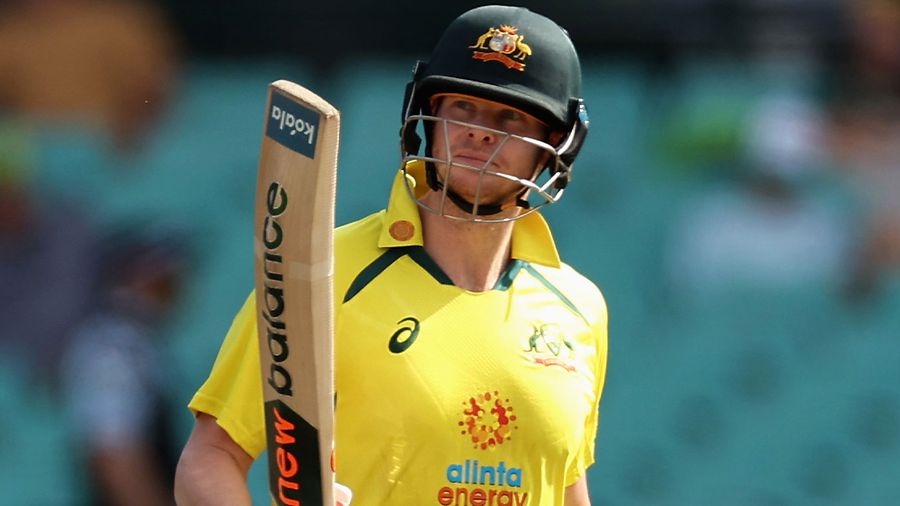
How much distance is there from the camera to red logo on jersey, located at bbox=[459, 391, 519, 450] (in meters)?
2.95

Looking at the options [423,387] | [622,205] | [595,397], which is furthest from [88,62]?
[423,387]

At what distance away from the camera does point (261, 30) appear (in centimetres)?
630

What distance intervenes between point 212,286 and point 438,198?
339cm

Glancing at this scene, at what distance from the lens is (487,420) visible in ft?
9.72

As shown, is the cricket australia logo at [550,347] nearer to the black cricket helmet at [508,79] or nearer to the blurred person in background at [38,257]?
the black cricket helmet at [508,79]

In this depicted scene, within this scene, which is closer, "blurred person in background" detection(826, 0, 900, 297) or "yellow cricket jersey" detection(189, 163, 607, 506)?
"yellow cricket jersey" detection(189, 163, 607, 506)

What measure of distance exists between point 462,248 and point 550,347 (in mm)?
241

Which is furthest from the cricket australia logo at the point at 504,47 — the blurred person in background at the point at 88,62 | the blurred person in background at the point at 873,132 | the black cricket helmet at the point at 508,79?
the blurred person in background at the point at 873,132

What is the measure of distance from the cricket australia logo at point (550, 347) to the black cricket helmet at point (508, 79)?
22cm

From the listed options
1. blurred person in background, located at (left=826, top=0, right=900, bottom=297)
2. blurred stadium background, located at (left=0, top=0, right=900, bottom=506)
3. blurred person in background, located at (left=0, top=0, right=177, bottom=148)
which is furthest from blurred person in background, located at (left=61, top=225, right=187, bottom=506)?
blurred person in background, located at (left=826, top=0, right=900, bottom=297)

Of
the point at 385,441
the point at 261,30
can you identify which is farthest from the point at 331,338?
the point at 261,30

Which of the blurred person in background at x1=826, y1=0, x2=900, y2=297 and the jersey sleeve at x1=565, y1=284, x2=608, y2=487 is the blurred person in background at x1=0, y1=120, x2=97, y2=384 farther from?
the jersey sleeve at x1=565, y1=284, x2=608, y2=487

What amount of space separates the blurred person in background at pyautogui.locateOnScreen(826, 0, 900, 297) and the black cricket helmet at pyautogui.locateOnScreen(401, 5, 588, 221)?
3.60m

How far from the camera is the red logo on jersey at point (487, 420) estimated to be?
2949 millimetres
